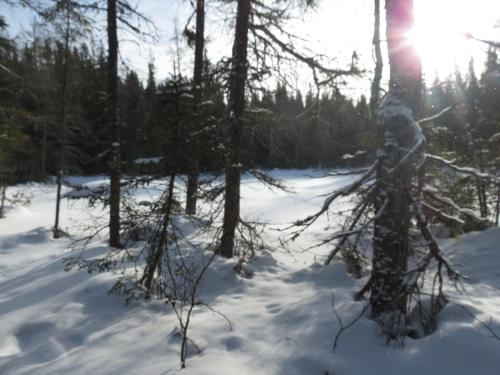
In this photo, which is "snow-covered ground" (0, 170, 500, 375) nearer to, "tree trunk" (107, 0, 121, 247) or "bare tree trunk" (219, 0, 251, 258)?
"bare tree trunk" (219, 0, 251, 258)

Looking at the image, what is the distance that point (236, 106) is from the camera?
6930 millimetres

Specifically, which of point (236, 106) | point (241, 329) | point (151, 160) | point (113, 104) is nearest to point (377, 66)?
point (236, 106)

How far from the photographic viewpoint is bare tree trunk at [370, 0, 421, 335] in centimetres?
387

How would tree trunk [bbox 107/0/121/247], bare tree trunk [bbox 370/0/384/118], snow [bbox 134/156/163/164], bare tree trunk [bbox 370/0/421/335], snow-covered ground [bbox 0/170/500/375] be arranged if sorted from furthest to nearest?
tree trunk [bbox 107/0/121/247], bare tree trunk [bbox 370/0/384/118], snow [bbox 134/156/163/164], bare tree trunk [bbox 370/0/421/335], snow-covered ground [bbox 0/170/500/375]

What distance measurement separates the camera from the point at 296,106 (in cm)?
830

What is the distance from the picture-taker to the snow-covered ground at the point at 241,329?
11.0ft

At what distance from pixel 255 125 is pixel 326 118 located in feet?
7.27

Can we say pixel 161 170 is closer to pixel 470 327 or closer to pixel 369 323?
pixel 369 323

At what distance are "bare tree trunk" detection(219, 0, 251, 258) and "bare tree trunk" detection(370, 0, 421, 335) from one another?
3273 mm

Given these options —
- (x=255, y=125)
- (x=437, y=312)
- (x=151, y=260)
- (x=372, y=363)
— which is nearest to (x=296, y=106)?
(x=255, y=125)

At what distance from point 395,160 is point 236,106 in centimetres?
381

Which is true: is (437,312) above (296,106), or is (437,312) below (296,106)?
below

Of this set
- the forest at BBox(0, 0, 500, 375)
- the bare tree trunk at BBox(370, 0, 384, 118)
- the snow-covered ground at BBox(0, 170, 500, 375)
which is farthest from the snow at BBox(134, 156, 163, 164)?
the bare tree trunk at BBox(370, 0, 384, 118)

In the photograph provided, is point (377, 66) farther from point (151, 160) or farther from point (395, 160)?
point (151, 160)
